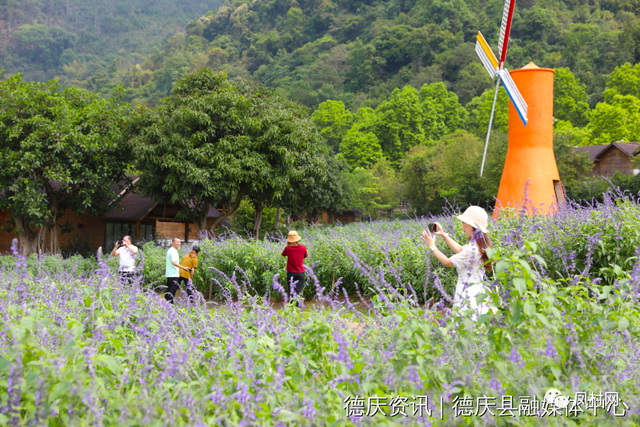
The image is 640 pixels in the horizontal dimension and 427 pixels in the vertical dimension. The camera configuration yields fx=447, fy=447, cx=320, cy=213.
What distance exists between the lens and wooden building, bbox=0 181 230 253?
25625 millimetres

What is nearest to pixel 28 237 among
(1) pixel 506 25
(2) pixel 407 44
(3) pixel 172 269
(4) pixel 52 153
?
(4) pixel 52 153

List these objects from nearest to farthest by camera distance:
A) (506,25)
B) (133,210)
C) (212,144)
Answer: (506,25) → (212,144) → (133,210)

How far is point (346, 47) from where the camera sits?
95562 mm

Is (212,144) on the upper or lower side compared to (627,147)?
lower

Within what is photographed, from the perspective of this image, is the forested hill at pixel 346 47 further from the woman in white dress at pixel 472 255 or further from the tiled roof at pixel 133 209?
the woman in white dress at pixel 472 255

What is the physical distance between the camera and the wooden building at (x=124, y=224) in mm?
25625

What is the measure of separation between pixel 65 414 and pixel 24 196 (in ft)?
63.5

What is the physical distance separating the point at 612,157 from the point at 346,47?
67.7 meters

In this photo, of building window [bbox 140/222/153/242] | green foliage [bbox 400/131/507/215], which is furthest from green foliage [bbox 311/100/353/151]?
building window [bbox 140/222/153/242]

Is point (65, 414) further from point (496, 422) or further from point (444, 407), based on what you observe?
point (496, 422)

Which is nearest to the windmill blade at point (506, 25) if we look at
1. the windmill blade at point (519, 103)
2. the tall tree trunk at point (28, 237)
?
the windmill blade at point (519, 103)

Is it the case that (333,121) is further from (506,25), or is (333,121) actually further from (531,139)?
(531,139)

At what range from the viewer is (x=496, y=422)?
85.5 inches

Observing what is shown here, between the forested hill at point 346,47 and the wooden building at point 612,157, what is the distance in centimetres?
1999
